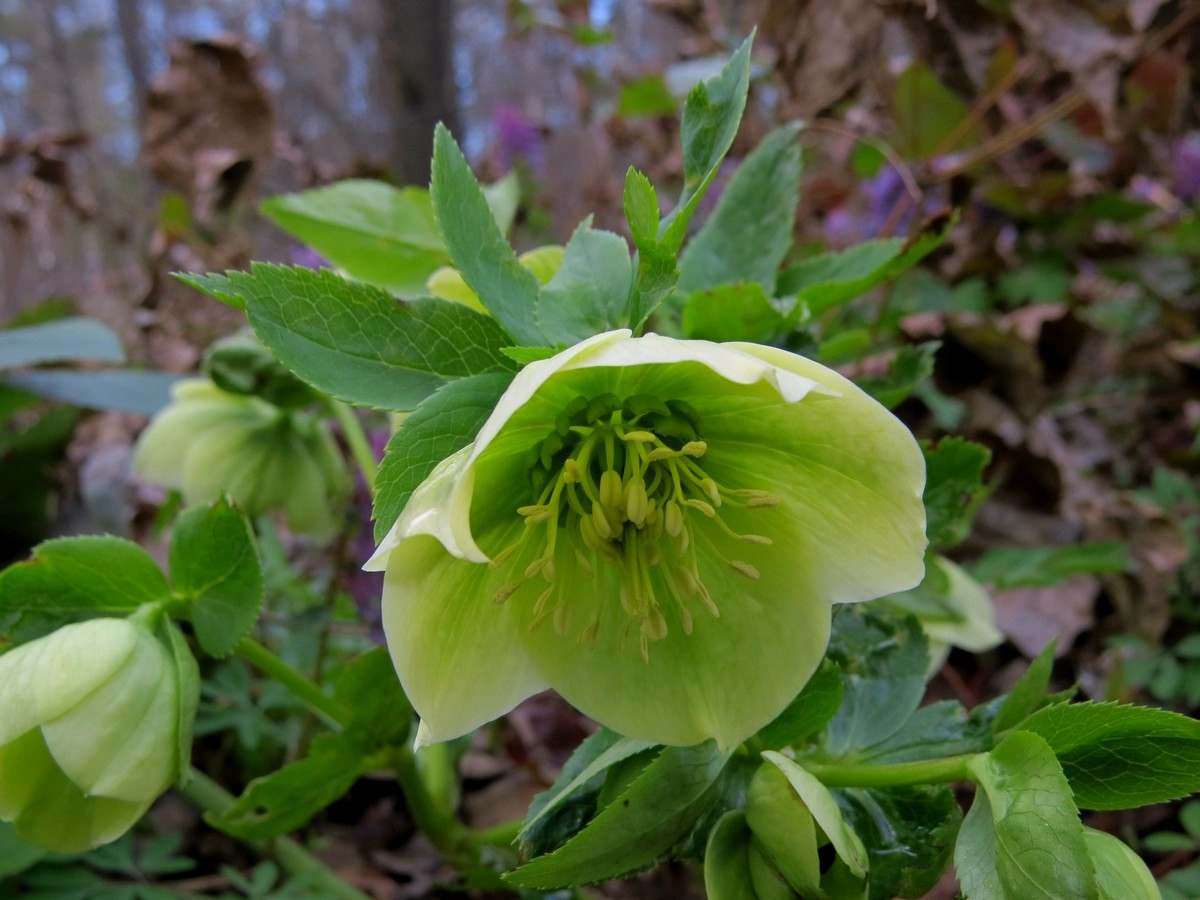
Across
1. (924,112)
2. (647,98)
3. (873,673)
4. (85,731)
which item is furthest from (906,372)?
(647,98)

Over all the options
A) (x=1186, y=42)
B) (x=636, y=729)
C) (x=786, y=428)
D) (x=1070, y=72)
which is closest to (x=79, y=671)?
(x=636, y=729)

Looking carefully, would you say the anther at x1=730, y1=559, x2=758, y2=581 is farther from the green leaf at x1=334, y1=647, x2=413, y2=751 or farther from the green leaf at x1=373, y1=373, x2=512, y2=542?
the green leaf at x1=334, y1=647, x2=413, y2=751

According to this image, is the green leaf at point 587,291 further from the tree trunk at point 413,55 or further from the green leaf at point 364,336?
the tree trunk at point 413,55

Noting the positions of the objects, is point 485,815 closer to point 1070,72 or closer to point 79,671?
point 79,671

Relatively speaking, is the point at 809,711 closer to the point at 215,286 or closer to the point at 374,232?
the point at 215,286

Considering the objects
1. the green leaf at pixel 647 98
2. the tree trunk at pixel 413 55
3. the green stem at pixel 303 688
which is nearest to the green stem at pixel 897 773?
the green stem at pixel 303 688

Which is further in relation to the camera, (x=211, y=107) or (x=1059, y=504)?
(x=211, y=107)

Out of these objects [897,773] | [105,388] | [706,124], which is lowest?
[105,388]
